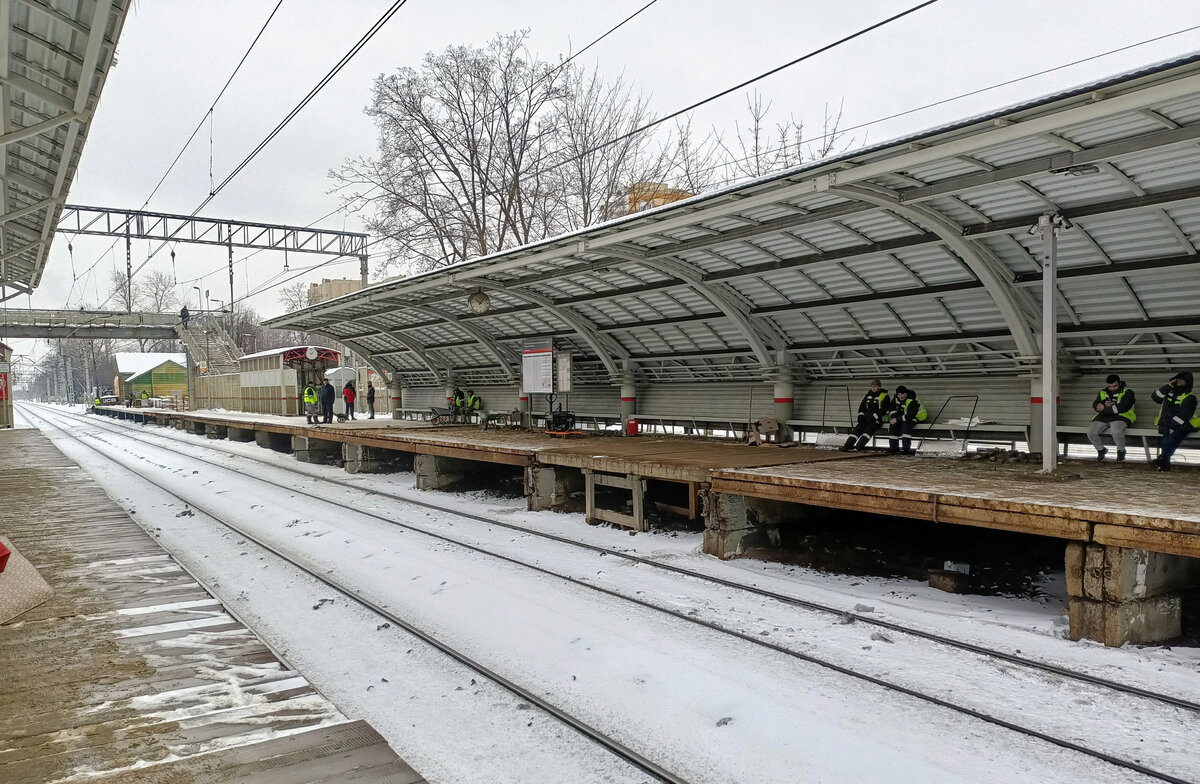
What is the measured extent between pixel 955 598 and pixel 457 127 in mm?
26738

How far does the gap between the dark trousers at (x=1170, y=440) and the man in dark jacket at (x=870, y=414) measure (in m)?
3.72

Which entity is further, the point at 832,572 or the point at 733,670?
the point at 832,572

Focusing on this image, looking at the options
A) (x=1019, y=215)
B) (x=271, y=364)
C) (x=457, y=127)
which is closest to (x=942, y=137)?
(x=1019, y=215)

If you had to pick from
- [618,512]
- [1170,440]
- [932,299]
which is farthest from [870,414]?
[618,512]

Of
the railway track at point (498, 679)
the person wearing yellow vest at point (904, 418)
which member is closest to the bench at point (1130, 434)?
the person wearing yellow vest at point (904, 418)

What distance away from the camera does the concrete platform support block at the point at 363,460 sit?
18531mm

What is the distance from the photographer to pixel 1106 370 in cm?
1004

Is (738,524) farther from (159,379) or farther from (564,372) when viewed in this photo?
(159,379)

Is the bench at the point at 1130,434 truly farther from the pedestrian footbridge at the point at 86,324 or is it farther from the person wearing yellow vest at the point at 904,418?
the pedestrian footbridge at the point at 86,324

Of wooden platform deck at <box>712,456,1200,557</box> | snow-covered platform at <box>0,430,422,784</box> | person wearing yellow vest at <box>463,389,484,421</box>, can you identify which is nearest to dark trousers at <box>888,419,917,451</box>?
wooden platform deck at <box>712,456,1200,557</box>

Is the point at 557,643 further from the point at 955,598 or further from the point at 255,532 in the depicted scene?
the point at 255,532

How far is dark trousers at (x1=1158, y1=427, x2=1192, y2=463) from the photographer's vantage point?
870cm

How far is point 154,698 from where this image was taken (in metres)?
4.27

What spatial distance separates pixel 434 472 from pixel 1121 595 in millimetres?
12217
